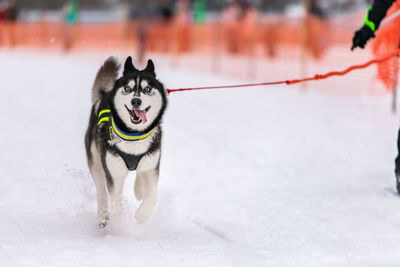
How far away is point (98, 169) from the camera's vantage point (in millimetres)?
3688

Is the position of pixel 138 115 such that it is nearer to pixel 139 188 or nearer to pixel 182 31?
pixel 139 188

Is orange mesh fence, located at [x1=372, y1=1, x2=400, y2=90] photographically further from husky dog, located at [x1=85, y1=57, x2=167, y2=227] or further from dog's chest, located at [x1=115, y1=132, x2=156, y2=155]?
dog's chest, located at [x1=115, y1=132, x2=156, y2=155]

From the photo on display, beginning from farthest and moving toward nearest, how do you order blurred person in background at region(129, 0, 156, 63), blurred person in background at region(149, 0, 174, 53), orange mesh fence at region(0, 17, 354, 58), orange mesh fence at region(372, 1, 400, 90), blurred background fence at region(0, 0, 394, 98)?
1. blurred person in background at region(149, 0, 174, 53)
2. blurred person in background at region(129, 0, 156, 63)
3. orange mesh fence at region(0, 17, 354, 58)
4. blurred background fence at region(0, 0, 394, 98)
5. orange mesh fence at region(372, 1, 400, 90)

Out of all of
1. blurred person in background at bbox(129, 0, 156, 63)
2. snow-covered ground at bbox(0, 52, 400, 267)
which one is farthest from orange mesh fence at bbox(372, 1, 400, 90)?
blurred person in background at bbox(129, 0, 156, 63)

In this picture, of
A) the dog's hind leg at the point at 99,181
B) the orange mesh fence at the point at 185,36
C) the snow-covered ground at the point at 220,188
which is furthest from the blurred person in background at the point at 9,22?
the dog's hind leg at the point at 99,181

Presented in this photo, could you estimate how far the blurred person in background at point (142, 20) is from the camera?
13555 millimetres

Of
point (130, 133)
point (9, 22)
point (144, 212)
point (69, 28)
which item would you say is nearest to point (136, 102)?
point (130, 133)

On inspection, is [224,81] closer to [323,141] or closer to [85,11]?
[323,141]

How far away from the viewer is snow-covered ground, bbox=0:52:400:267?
3.09 meters

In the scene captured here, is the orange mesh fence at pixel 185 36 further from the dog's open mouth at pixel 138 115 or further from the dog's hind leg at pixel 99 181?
the dog's open mouth at pixel 138 115

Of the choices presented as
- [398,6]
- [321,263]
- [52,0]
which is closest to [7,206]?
[321,263]

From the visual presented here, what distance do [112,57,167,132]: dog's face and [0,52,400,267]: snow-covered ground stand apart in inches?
27.4

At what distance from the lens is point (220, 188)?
192 inches

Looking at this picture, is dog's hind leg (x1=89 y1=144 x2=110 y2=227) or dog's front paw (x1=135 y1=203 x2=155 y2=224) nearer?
dog's front paw (x1=135 y1=203 x2=155 y2=224)
